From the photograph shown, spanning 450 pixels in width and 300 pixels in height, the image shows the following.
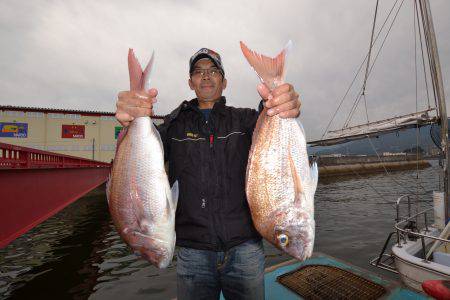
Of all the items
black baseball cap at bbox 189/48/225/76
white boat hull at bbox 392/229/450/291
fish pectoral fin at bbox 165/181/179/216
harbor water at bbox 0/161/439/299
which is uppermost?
black baseball cap at bbox 189/48/225/76

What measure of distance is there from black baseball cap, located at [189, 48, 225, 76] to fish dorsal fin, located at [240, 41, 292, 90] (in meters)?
0.65

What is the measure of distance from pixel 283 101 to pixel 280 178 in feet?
2.04

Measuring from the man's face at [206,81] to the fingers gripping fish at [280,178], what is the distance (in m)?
0.69

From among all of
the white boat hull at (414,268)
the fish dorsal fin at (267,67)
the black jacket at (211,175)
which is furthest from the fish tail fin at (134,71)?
the white boat hull at (414,268)

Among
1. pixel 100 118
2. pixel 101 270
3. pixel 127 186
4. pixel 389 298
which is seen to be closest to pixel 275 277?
pixel 389 298

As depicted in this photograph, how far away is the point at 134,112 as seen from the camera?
229 centimetres

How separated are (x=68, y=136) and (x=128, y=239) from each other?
3540 centimetres

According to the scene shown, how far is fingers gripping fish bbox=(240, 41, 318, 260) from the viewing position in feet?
6.79

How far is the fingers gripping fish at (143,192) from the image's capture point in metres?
2.11

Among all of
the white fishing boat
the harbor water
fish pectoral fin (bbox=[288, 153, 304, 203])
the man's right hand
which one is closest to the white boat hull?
the white fishing boat

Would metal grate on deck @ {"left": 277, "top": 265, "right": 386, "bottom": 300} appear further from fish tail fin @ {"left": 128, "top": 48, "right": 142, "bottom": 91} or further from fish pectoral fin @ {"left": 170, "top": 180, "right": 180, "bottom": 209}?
fish tail fin @ {"left": 128, "top": 48, "right": 142, "bottom": 91}

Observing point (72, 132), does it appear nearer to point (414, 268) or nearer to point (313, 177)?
point (414, 268)

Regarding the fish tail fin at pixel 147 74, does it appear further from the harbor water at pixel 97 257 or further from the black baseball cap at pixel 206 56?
the harbor water at pixel 97 257

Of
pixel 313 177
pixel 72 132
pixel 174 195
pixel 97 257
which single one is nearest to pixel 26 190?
pixel 174 195
